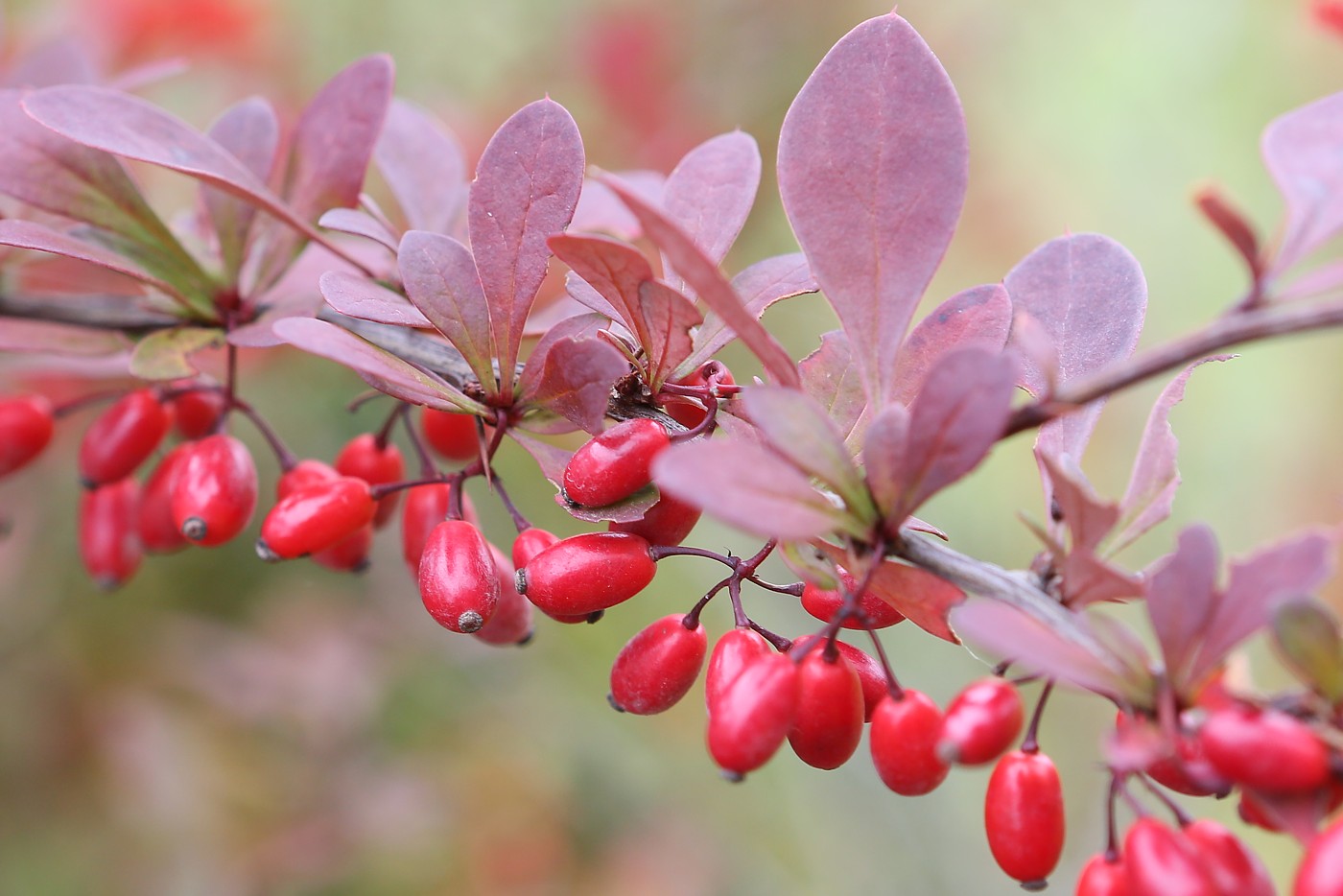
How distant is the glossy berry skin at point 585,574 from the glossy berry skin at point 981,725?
0.75ft

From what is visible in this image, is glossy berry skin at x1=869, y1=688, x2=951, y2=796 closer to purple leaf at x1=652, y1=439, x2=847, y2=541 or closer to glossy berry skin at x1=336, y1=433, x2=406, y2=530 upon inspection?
purple leaf at x1=652, y1=439, x2=847, y2=541

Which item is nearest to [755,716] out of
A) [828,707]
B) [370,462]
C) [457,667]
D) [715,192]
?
[828,707]

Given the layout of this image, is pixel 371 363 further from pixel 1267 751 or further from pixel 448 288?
pixel 1267 751

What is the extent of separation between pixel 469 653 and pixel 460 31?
1.98 m

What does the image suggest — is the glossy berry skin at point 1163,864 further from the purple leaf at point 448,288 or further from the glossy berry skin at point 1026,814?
the purple leaf at point 448,288

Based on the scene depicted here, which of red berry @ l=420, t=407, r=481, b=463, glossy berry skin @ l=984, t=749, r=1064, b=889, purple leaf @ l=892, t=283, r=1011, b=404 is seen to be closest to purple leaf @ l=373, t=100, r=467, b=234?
red berry @ l=420, t=407, r=481, b=463

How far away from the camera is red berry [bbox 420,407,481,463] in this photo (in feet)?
3.59

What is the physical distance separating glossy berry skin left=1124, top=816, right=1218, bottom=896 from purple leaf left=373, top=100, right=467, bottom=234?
0.83m

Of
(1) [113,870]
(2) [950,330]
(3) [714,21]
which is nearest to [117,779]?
(1) [113,870]

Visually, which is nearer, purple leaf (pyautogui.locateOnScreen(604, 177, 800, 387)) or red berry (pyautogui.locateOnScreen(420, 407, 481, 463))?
purple leaf (pyautogui.locateOnScreen(604, 177, 800, 387))

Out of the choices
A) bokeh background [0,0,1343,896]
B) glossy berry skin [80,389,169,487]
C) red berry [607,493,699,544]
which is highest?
red berry [607,493,699,544]

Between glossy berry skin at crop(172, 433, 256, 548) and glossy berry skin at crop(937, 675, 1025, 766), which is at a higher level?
glossy berry skin at crop(937, 675, 1025, 766)

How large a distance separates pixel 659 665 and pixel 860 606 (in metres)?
0.16

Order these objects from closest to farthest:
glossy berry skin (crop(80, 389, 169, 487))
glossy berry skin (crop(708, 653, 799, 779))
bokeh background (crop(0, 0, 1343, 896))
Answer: glossy berry skin (crop(708, 653, 799, 779)) < glossy berry skin (crop(80, 389, 169, 487)) < bokeh background (crop(0, 0, 1343, 896))
